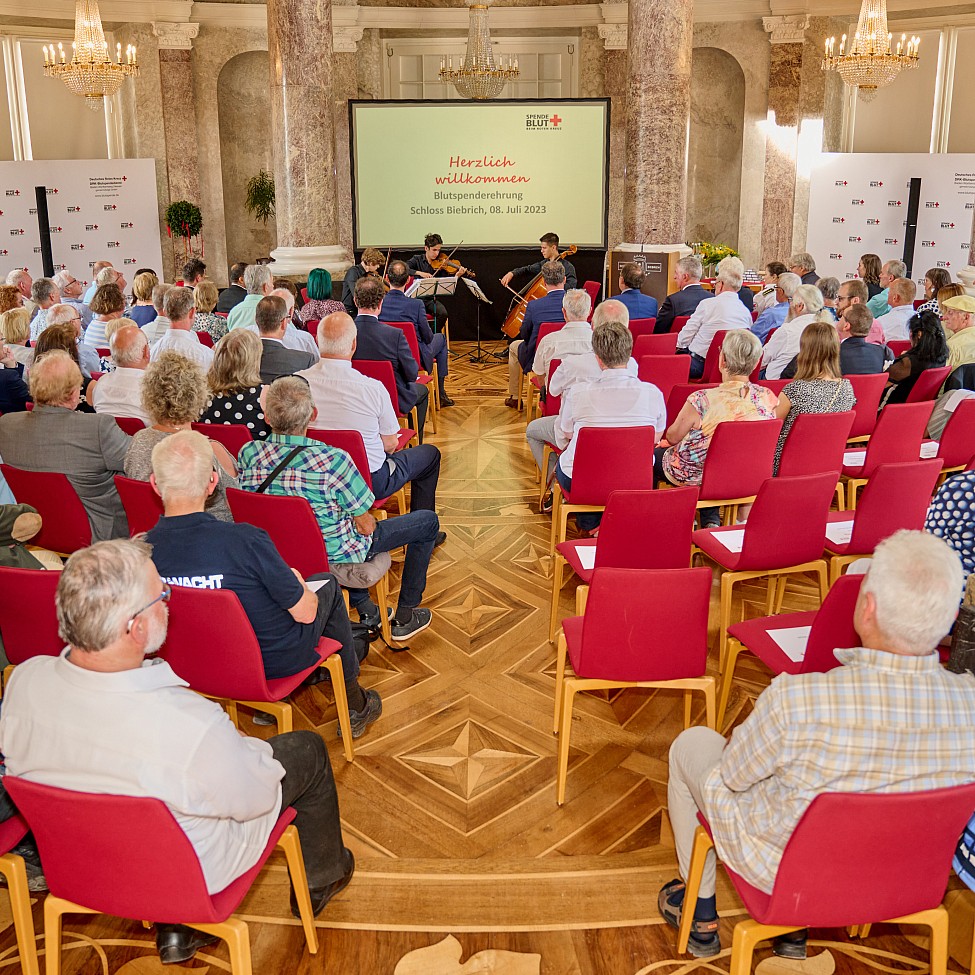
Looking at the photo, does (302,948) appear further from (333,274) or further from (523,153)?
(523,153)

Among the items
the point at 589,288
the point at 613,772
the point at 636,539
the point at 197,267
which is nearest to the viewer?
the point at 613,772

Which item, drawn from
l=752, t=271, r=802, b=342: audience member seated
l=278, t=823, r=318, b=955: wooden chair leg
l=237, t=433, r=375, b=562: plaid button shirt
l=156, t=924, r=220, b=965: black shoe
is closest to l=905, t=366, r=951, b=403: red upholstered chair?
l=752, t=271, r=802, b=342: audience member seated

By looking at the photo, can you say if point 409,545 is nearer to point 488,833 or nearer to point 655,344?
point 488,833

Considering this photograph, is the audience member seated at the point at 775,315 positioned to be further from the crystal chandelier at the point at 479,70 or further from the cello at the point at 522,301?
the crystal chandelier at the point at 479,70

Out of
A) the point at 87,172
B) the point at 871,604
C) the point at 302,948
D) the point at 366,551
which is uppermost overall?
the point at 87,172

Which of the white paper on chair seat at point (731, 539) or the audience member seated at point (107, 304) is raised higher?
the audience member seated at point (107, 304)

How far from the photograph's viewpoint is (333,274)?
1057cm

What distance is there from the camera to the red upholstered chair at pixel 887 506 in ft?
12.6

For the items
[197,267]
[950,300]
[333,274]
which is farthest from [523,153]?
[950,300]

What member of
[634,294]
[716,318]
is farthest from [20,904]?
[634,294]

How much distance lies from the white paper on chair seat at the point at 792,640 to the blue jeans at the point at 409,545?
1.58m

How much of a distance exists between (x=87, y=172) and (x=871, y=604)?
43.0 feet

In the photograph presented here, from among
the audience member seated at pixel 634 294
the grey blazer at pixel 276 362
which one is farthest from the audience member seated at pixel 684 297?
the grey blazer at pixel 276 362

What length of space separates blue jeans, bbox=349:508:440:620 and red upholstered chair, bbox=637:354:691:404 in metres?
2.38
